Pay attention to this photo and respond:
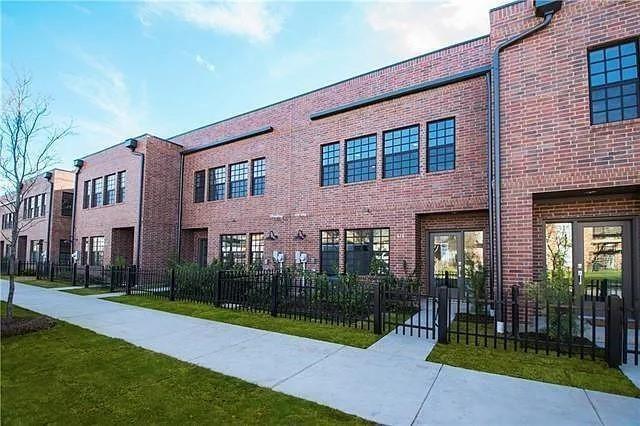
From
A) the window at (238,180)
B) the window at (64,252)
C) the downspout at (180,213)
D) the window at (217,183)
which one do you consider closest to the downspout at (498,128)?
the window at (238,180)

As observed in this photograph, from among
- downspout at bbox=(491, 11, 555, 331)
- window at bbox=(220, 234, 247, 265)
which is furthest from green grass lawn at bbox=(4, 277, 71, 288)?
downspout at bbox=(491, 11, 555, 331)

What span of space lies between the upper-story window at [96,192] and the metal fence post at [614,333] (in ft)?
75.9

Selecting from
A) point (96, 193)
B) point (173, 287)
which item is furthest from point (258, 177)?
point (96, 193)

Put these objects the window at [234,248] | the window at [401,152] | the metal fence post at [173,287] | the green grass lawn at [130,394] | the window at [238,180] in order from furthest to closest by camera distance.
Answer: the window at [238,180] → the window at [234,248] → the metal fence post at [173,287] → the window at [401,152] → the green grass lawn at [130,394]

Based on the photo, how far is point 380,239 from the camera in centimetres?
1173

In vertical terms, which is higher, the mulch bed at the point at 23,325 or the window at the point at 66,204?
the window at the point at 66,204

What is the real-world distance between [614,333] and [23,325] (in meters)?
11.1

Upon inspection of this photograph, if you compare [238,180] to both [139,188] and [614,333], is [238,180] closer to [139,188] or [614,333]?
[139,188]

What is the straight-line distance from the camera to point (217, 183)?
17359 millimetres

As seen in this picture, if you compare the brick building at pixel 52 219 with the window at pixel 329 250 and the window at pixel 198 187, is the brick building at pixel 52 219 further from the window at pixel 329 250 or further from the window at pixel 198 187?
the window at pixel 329 250

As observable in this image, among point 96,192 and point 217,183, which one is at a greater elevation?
point 217,183

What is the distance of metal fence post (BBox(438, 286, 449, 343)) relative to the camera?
20.5 ft

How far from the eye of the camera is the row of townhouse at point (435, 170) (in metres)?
7.45

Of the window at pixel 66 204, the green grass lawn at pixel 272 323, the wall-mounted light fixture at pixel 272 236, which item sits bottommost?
the green grass lawn at pixel 272 323
